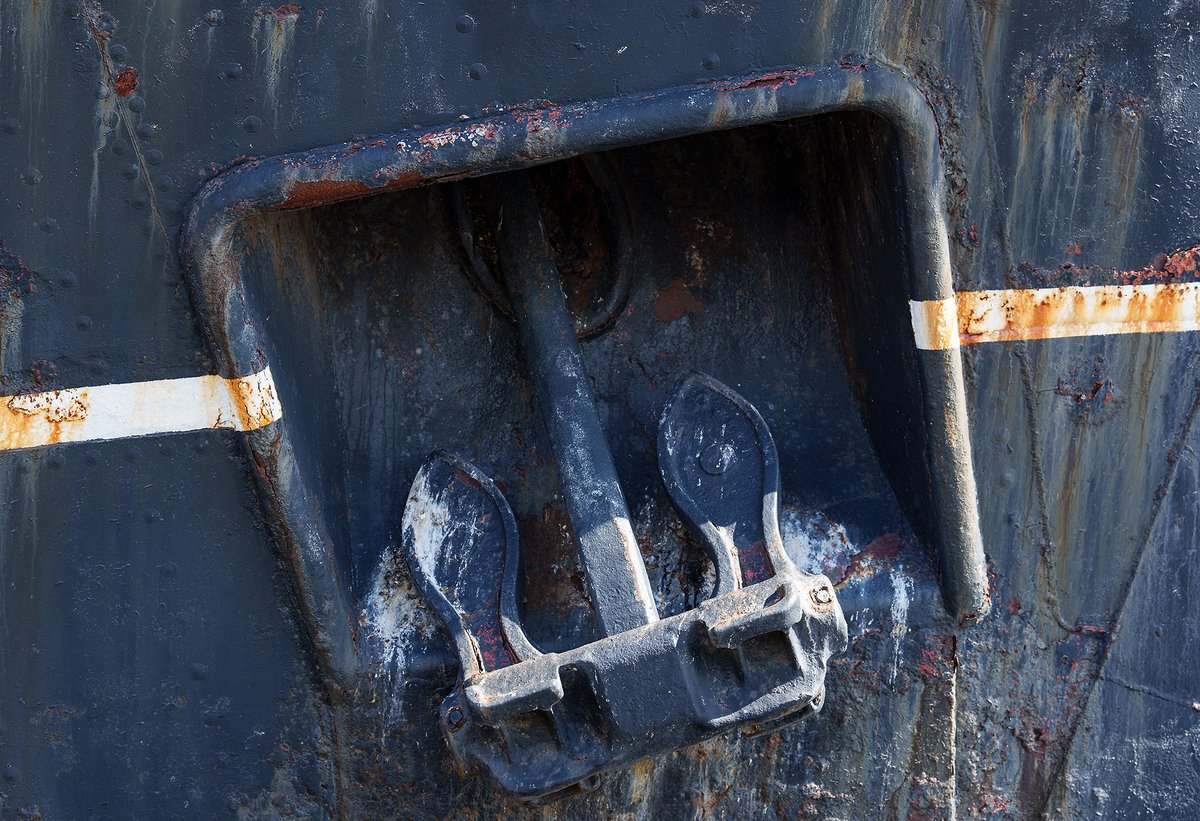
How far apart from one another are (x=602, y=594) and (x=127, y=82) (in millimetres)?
935

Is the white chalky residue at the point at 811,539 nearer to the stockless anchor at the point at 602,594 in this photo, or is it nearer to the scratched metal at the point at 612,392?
the scratched metal at the point at 612,392

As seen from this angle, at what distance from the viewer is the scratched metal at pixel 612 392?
5.22 ft

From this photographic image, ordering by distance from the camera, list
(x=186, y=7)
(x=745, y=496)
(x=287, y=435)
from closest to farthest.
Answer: (x=186, y=7) < (x=287, y=435) < (x=745, y=496)

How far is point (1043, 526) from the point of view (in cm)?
188

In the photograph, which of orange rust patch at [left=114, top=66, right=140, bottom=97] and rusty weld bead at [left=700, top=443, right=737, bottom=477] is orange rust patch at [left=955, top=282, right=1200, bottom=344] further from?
orange rust patch at [left=114, top=66, right=140, bottom=97]

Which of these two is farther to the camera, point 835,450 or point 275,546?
point 835,450

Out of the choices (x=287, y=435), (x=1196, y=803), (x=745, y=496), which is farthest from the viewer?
(x=1196, y=803)

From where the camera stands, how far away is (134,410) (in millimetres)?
1671

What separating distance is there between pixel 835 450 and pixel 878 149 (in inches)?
20.4

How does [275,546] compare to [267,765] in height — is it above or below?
above

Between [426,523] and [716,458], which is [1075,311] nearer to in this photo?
[716,458]

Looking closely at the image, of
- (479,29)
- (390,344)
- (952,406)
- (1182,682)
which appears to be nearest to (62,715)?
(390,344)

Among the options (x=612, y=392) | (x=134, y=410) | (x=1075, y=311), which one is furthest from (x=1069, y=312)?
(x=134, y=410)

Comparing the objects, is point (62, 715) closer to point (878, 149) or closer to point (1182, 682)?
point (878, 149)
